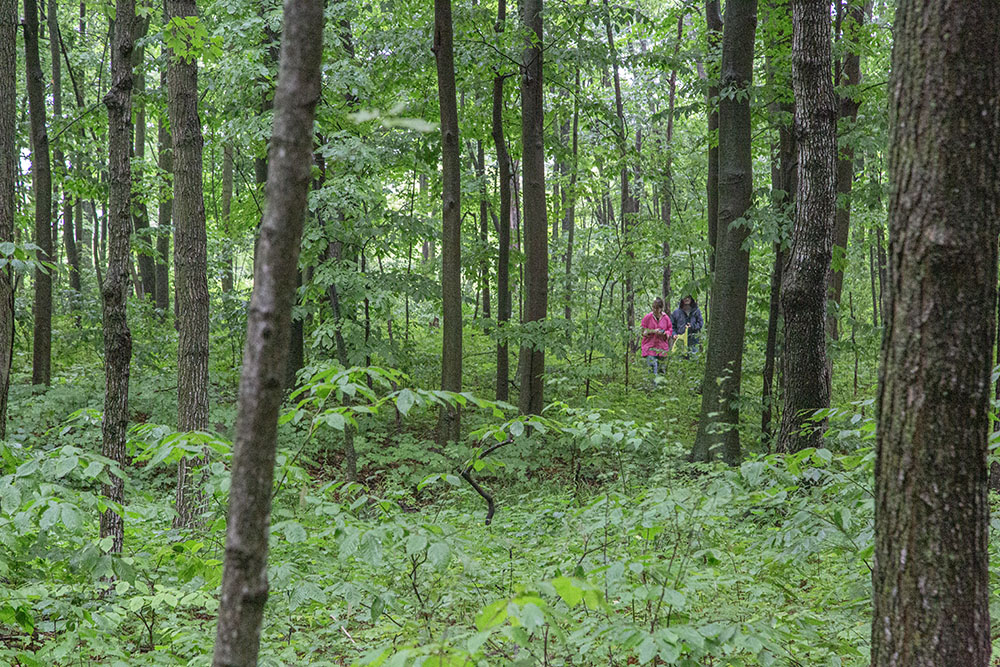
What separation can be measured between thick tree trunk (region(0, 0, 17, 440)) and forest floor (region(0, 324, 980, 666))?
3.08 ft

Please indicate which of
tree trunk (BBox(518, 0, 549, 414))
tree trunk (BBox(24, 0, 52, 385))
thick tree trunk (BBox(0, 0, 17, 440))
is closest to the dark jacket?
tree trunk (BBox(518, 0, 549, 414))

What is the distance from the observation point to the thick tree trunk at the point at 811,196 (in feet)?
19.1

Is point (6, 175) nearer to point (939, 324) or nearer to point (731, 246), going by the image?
point (939, 324)

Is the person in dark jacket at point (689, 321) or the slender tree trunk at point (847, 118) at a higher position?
the slender tree trunk at point (847, 118)

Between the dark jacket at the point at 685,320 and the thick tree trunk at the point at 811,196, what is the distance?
27.4 ft

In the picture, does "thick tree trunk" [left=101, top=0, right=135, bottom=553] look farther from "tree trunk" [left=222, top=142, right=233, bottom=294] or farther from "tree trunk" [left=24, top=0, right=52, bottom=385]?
"tree trunk" [left=222, top=142, right=233, bottom=294]

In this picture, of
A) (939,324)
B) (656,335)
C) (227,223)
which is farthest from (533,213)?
(939,324)

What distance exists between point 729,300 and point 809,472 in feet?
19.8

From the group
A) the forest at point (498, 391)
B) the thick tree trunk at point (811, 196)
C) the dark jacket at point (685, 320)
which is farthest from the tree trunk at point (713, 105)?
the thick tree trunk at point (811, 196)

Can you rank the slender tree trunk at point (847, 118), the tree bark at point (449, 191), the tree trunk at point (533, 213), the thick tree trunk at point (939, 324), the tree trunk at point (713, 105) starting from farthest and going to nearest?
1. the tree trunk at point (533, 213)
2. the tree trunk at point (713, 105)
3. the tree bark at point (449, 191)
4. the slender tree trunk at point (847, 118)
5. the thick tree trunk at point (939, 324)

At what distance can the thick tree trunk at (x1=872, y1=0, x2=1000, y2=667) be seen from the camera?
2104mm

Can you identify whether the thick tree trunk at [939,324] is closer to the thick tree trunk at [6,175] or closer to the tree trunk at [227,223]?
the thick tree trunk at [6,175]

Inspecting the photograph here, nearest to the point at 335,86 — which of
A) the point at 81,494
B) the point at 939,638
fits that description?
the point at 81,494

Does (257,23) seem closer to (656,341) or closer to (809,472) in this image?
(809,472)
